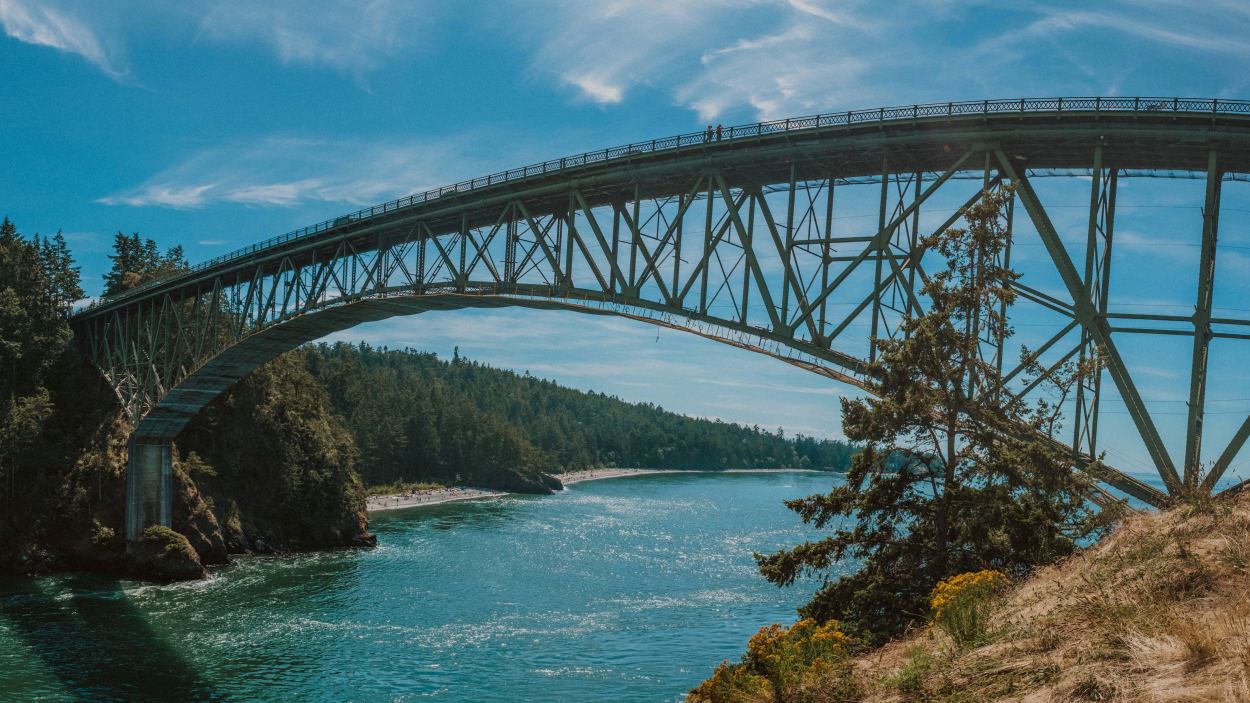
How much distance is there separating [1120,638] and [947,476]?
35.8 feet

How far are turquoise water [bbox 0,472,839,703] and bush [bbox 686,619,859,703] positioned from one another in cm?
1905

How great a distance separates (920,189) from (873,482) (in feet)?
40.4

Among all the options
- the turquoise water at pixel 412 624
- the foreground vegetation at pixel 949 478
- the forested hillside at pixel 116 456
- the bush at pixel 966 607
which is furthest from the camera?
the forested hillside at pixel 116 456

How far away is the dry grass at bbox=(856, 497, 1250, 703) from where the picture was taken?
7348 mm

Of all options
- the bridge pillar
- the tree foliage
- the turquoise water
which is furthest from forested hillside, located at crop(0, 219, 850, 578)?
the tree foliage

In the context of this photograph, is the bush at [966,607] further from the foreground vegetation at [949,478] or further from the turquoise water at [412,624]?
the turquoise water at [412,624]

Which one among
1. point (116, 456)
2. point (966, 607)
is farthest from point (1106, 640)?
point (116, 456)

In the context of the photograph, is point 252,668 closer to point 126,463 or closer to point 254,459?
point 126,463

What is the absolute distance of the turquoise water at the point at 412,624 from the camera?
32.8 m

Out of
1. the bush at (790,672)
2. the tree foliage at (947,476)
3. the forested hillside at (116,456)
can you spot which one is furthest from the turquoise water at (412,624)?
the bush at (790,672)

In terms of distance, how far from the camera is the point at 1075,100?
2452 cm

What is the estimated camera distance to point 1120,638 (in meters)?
8.30

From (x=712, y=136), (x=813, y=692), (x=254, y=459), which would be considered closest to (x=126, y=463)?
(x=254, y=459)

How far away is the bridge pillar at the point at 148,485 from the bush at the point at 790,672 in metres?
52.9
